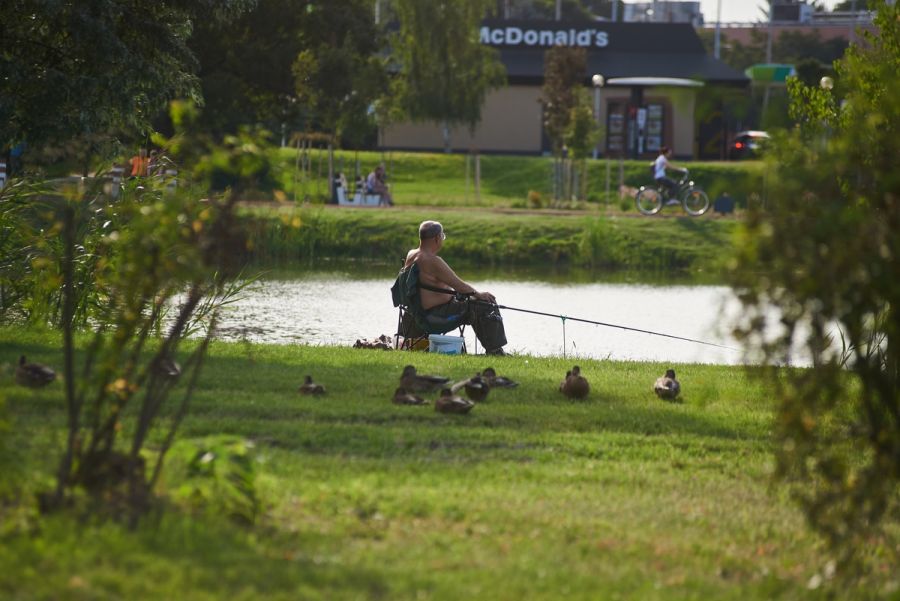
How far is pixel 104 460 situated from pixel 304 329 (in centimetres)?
941

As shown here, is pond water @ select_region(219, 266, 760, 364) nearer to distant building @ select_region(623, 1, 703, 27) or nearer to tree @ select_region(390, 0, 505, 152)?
tree @ select_region(390, 0, 505, 152)

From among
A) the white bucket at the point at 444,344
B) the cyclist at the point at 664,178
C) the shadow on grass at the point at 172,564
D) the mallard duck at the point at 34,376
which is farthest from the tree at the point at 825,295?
Result: the cyclist at the point at 664,178

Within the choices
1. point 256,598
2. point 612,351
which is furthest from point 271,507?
point 612,351

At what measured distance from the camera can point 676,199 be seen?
2820 centimetres

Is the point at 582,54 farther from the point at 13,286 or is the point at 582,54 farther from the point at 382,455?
the point at 382,455

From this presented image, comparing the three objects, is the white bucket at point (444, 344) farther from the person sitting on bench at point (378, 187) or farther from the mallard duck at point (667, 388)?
the person sitting on bench at point (378, 187)

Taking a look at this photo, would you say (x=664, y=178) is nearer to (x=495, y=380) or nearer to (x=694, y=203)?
(x=694, y=203)

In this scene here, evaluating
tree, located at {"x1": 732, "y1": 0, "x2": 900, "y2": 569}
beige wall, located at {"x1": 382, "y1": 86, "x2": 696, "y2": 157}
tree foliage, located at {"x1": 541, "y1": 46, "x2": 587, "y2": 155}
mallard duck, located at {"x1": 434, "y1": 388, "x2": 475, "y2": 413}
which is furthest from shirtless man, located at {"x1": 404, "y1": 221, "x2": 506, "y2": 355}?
beige wall, located at {"x1": 382, "y1": 86, "x2": 696, "y2": 157}

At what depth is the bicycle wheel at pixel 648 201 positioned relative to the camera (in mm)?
28312

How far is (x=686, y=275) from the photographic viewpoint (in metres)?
23.5

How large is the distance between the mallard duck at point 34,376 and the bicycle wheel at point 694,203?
22.5m

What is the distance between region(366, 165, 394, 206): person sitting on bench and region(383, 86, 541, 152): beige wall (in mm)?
12278

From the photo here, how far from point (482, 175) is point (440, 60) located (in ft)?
11.1

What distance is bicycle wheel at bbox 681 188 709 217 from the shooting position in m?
27.9
